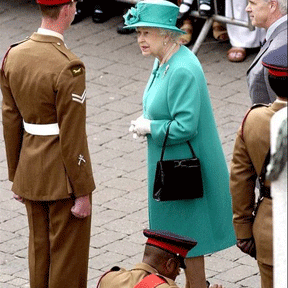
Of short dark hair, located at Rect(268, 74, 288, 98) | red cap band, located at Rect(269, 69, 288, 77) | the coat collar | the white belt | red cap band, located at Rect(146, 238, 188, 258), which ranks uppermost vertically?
red cap band, located at Rect(269, 69, 288, 77)

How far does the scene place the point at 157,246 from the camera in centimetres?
501

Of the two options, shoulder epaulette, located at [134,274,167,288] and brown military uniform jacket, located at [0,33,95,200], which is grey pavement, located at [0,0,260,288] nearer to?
brown military uniform jacket, located at [0,33,95,200]

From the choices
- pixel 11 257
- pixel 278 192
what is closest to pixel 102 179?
pixel 11 257

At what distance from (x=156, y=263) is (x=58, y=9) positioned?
1451 mm

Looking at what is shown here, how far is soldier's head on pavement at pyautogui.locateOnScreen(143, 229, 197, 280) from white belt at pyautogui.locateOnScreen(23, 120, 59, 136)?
837 mm

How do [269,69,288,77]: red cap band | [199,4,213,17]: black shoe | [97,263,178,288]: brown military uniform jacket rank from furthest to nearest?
1. [199,4,213,17]: black shoe
2. [97,263,178,288]: brown military uniform jacket
3. [269,69,288,77]: red cap band

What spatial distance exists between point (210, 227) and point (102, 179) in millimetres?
2220

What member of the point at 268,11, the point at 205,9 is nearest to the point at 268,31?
the point at 268,11

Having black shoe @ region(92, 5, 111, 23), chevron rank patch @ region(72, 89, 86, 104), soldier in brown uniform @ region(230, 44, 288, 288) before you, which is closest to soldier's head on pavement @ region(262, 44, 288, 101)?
soldier in brown uniform @ region(230, 44, 288, 288)

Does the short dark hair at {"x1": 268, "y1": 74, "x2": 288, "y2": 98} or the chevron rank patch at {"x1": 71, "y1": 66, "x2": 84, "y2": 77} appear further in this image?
the chevron rank patch at {"x1": 71, "y1": 66, "x2": 84, "y2": 77}

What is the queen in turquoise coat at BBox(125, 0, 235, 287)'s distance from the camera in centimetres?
574

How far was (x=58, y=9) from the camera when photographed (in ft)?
17.6

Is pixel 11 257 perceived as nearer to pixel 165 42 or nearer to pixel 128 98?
pixel 165 42

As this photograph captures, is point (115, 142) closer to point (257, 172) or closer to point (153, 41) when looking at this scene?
point (153, 41)
